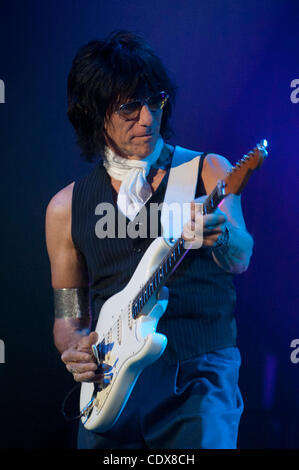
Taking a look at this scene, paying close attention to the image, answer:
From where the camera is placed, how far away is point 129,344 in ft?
4.89

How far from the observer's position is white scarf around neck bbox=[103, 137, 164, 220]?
1.75 m

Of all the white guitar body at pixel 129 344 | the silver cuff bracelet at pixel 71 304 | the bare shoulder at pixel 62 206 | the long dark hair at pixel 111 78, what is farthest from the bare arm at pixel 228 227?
the silver cuff bracelet at pixel 71 304

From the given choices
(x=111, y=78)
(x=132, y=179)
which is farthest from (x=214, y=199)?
(x=111, y=78)

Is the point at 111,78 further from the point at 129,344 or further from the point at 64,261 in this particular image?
the point at 129,344

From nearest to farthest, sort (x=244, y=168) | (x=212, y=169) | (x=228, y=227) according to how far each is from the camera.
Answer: (x=244, y=168)
(x=228, y=227)
(x=212, y=169)

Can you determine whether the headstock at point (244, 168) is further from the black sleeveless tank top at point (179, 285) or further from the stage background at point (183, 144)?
the stage background at point (183, 144)

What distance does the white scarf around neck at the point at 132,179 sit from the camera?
175 centimetres

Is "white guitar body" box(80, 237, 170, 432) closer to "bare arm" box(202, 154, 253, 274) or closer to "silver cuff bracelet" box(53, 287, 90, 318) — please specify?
"bare arm" box(202, 154, 253, 274)

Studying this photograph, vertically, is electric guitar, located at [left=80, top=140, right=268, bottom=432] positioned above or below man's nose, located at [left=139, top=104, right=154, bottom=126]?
below

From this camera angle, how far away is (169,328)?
5.25ft

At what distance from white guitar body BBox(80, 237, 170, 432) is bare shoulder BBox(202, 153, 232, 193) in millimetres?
351

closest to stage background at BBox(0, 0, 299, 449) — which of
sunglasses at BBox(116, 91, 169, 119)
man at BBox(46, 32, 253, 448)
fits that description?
man at BBox(46, 32, 253, 448)

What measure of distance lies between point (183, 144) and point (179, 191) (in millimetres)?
565

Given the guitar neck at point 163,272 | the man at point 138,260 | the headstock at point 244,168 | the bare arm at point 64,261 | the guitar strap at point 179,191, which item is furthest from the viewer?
the bare arm at point 64,261
